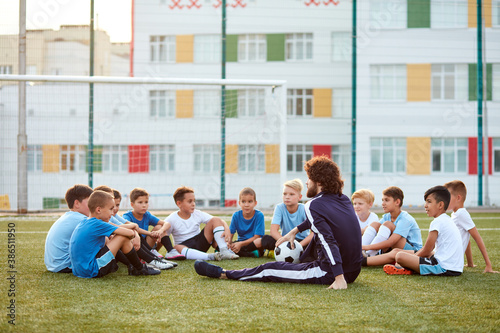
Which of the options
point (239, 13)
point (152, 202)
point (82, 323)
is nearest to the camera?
point (82, 323)

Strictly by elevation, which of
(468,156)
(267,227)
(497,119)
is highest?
(497,119)

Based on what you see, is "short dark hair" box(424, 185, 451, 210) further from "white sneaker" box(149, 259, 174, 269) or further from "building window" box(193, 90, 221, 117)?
"building window" box(193, 90, 221, 117)

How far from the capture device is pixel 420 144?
1781cm

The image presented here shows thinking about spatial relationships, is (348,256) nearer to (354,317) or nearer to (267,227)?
(354,317)

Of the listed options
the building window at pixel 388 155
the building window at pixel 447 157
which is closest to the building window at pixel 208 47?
the building window at pixel 388 155

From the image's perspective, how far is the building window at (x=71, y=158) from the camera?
539 inches

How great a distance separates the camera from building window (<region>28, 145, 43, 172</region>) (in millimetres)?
11773

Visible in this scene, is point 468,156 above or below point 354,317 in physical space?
above

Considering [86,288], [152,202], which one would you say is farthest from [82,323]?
[152,202]

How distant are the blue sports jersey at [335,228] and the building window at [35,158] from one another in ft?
31.0

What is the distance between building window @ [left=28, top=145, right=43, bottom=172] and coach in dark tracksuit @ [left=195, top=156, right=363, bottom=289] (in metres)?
9.25

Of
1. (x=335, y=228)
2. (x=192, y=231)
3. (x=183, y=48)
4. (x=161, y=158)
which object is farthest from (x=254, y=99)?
(x=335, y=228)

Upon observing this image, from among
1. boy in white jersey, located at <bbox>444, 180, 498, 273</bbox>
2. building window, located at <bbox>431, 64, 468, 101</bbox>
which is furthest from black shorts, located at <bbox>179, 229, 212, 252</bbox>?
building window, located at <bbox>431, 64, 468, 101</bbox>

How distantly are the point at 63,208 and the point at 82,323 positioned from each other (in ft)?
29.9
